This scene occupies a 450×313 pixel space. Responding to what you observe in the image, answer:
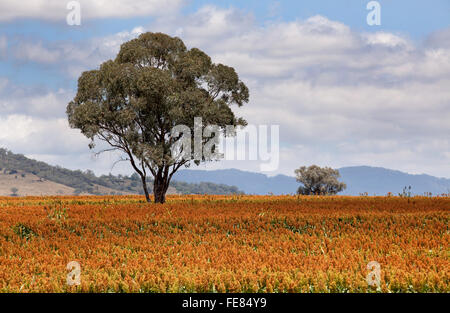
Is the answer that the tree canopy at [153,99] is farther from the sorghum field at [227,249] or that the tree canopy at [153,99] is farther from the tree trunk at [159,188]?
the sorghum field at [227,249]

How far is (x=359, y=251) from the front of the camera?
47.4ft

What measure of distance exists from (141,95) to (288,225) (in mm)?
15720

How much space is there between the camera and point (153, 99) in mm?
30422

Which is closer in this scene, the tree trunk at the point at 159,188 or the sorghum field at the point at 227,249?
the sorghum field at the point at 227,249

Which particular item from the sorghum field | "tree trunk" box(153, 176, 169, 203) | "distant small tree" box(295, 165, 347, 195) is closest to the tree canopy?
"tree trunk" box(153, 176, 169, 203)

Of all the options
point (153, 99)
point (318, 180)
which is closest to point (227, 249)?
point (153, 99)

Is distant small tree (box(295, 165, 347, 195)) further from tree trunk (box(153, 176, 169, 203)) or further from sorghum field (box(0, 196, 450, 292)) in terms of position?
sorghum field (box(0, 196, 450, 292))

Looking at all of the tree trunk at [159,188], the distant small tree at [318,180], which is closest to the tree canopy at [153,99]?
the tree trunk at [159,188]

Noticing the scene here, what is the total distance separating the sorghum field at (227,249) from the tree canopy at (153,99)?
708 centimetres

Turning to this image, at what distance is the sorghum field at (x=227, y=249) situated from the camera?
33.8ft

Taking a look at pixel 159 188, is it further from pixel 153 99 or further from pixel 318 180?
pixel 318 180

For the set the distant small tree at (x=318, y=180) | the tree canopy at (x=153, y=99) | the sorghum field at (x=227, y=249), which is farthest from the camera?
the distant small tree at (x=318, y=180)

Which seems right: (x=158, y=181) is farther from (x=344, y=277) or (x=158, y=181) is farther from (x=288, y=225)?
(x=344, y=277)

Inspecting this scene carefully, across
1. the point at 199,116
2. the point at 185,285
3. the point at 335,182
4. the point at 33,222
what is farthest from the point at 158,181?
the point at 335,182
